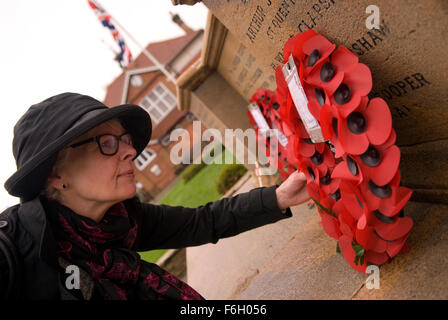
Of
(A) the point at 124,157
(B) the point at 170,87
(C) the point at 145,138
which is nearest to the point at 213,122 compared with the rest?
(C) the point at 145,138

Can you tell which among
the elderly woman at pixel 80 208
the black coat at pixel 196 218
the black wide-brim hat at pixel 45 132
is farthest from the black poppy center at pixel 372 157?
the black wide-brim hat at pixel 45 132

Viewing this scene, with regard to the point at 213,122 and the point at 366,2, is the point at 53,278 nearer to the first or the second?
the point at 366,2

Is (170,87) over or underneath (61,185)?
underneath

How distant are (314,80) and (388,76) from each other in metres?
0.32

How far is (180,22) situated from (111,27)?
1288 cm

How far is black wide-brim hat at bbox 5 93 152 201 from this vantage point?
1317 millimetres

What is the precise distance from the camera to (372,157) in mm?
1182

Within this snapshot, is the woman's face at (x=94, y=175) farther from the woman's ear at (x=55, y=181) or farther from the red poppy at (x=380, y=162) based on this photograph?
the red poppy at (x=380, y=162)

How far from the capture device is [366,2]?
1102 millimetres

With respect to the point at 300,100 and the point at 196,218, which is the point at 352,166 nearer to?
the point at 300,100

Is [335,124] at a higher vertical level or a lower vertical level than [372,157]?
higher

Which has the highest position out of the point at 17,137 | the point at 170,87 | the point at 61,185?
the point at 17,137

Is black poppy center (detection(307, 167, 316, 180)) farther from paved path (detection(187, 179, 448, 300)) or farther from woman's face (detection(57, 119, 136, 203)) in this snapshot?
woman's face (detection(57, 119, 136, 203))

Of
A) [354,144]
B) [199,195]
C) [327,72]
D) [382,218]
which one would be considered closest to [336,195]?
[382,218]
